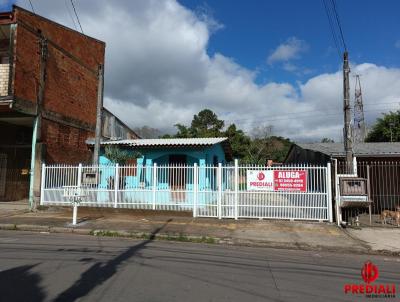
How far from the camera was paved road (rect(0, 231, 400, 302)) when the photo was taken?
16.4ft

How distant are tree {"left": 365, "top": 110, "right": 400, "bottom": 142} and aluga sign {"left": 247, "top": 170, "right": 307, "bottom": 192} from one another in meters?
23.0

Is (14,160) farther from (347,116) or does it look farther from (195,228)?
(347,116)

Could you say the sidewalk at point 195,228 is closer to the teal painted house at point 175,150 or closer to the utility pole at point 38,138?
the utility pole at point 38,138

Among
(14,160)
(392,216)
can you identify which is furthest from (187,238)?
(14,160)

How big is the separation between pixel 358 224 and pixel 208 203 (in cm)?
523

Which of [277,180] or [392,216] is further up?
[277,180]

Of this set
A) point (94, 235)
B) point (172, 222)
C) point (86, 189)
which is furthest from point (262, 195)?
point (86, 189)

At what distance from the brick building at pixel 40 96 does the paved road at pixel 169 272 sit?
7.78 m

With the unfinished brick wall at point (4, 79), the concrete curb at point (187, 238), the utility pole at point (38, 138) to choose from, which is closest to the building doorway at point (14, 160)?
the utility pole at point (38, 138)

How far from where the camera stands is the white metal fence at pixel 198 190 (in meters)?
12.7

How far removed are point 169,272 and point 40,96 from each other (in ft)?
42.3

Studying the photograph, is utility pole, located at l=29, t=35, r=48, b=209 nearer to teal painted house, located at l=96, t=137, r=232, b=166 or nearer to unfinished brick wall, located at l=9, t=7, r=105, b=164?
unfinished brick wall, located at l=9, t=7, r=105, b=164

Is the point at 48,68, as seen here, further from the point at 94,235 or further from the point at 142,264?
the point at 142,264

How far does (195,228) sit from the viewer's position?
1145cm
